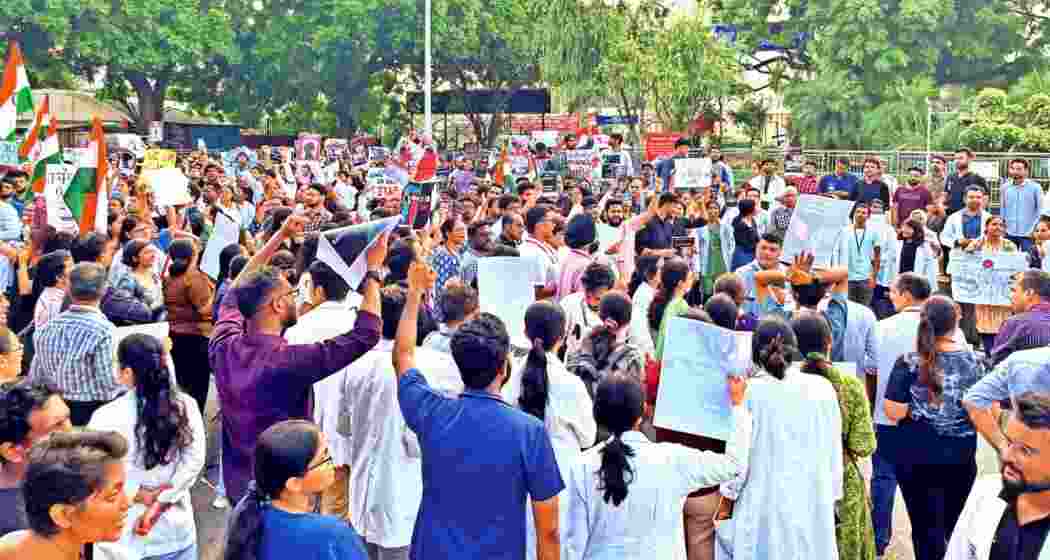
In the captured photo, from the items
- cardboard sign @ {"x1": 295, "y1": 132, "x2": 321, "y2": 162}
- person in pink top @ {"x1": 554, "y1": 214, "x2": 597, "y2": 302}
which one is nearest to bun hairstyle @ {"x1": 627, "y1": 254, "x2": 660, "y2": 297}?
person in pink top @ {"x1": 554, "y1": 214, "x2": 597, "y2": 302}

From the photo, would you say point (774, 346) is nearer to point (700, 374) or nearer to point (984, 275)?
point (700, 374)

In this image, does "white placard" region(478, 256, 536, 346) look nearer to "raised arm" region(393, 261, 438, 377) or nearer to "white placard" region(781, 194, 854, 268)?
"raised arm" region(393, 261, 438, 377)

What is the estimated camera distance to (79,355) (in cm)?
A: 599

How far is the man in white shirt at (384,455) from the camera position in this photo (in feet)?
18.0

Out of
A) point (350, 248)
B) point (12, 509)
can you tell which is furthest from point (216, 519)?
point (12, 509)

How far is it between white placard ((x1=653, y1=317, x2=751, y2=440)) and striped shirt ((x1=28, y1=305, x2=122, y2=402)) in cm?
264

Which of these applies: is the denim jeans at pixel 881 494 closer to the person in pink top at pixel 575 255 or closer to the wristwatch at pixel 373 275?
the person in pink top at pixel 575 255

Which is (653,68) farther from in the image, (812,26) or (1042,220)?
(1042,220)

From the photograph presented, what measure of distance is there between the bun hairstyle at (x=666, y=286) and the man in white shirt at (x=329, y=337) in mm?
1712

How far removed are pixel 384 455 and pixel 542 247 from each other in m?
3.98

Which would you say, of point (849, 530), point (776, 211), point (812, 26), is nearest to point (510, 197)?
point (776, 211)

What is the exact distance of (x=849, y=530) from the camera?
551 centimetres

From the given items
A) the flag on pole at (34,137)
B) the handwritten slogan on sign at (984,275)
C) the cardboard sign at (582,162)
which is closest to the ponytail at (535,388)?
the handwritten slogan on sign at (984,275)

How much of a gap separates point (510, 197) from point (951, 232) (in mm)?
4796
